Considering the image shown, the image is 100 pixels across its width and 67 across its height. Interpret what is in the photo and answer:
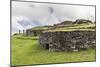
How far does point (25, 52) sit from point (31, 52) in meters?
0.08

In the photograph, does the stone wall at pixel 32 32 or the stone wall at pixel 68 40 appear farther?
the stone wall at pixel 68 40

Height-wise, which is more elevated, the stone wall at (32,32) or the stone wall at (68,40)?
the stone wall at (32,32)

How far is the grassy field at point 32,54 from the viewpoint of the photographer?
8.65ft

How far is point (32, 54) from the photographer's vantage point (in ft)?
8.95

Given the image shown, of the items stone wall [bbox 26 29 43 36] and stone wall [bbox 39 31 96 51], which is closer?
stone wall [bbox 26 29 43 36]

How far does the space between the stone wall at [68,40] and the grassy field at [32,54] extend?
0.07 m

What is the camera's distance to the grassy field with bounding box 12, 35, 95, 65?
2637 millimetres

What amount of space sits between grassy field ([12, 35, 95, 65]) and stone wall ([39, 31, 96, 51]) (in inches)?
2.7

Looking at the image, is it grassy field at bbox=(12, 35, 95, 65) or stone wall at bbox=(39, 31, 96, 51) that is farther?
stone wall at bbox=(39, 31, 96, 51)

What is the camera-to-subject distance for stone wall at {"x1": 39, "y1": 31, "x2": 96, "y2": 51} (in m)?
2.81

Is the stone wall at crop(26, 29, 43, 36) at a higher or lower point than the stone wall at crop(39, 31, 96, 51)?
higher

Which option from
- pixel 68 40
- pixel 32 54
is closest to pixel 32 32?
pixel 32 54

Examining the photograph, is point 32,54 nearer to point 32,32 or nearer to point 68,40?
point 32,32
